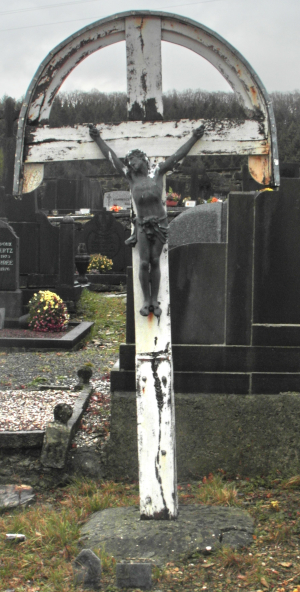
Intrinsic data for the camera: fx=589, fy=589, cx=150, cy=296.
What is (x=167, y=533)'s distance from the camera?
2879mm

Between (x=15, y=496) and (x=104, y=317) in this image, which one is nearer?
(x=15, y=496)

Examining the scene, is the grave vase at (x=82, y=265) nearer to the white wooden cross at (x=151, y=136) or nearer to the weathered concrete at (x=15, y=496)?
the weathered concrete at (x=15, y=496)

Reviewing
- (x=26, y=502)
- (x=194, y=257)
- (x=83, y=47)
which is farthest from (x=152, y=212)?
(x=26, y=502)

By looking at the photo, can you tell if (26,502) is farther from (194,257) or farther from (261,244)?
(261,244)

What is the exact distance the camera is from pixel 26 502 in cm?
386

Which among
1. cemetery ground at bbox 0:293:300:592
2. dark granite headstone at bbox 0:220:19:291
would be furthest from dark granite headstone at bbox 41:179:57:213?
cemetery ground at bbox 0:293:300:592

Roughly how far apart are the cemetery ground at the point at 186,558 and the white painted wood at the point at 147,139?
2.03 metres

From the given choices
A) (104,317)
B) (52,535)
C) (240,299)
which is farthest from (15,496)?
(104,317)

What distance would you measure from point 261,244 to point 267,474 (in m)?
1.64

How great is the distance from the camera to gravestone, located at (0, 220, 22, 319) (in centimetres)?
1015

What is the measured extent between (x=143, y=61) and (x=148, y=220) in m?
0.92

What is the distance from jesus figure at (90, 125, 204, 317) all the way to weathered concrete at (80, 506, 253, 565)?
1.07m

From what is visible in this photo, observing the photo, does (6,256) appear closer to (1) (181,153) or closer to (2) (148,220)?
(1) (181,153)

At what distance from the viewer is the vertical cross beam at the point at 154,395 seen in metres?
2.96
